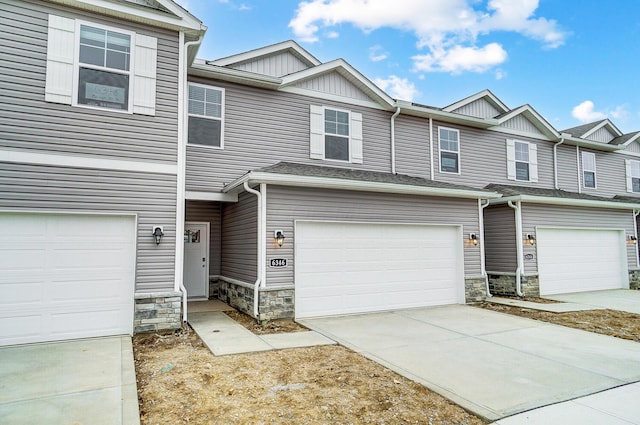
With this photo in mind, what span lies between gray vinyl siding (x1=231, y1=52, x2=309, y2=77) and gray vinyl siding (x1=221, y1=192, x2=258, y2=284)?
3564 millimetres

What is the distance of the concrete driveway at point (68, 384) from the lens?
11.4 feet

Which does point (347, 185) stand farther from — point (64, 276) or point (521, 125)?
point (521, 125)

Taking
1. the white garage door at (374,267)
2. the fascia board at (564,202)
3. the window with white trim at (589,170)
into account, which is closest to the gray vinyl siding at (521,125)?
the window with white trim at (589,170)

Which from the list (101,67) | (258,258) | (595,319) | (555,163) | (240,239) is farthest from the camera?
(555,163)

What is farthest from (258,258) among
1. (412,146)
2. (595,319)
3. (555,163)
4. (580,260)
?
(555,163)

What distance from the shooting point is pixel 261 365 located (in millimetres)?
4969

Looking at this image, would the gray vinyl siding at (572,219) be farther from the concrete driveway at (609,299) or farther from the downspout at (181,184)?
the downspout at (181,184)

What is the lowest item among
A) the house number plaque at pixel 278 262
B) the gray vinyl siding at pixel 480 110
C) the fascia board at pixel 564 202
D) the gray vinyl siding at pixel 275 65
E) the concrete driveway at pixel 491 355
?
the concrete driveway at pixel 491 355

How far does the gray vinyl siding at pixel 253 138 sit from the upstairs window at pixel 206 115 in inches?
5.1

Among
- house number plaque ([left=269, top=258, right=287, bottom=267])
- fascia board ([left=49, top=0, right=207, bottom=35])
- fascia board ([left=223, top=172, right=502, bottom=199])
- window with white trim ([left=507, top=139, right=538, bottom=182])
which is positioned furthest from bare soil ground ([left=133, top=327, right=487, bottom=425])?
window with white trim ([left=507, top=139, right=538, bottom=182])

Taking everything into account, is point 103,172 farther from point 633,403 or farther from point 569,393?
point 633,403

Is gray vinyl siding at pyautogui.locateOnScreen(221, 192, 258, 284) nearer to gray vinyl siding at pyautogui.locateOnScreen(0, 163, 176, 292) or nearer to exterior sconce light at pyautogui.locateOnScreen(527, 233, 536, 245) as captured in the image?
gray vinyl siding at pyautogui.locateOnScreen(0, 163, 176, 292)

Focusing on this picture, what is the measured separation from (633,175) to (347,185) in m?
14.8

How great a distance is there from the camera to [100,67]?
21.7ft
